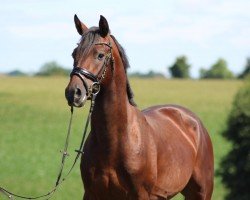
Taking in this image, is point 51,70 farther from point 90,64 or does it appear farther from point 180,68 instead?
point 90,64

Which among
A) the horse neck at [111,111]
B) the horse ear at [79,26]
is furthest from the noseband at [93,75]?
the horse ear at [79,26]

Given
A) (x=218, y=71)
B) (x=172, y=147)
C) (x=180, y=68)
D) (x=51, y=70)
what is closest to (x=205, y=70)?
(x=218, y=71)

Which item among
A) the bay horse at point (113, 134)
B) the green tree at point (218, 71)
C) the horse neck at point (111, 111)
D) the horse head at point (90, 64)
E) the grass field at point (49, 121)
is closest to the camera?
the horse head at point (90, 64)

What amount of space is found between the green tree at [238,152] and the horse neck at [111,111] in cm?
1667

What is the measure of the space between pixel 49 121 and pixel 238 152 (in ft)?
70.3

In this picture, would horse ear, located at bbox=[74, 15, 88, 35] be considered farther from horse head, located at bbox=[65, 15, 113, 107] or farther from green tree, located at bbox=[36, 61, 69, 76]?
green tree, located at bbox=[36, 61, 69, 76]

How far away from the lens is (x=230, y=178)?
23234 mm

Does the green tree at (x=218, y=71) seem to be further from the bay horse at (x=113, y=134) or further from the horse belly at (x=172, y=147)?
the bay horse at (x=113, y=134)

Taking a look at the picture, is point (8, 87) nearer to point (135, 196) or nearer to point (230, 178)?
point (230, 178)

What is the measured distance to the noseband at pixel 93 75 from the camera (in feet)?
18.0

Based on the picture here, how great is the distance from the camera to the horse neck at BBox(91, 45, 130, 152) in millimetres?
5895

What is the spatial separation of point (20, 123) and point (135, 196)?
1405 inches

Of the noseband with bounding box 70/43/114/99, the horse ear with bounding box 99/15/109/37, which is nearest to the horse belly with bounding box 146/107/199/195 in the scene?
the noseband with bounding box 70/43/114/99

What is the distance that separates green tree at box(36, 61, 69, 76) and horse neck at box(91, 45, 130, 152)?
79.5 meters
